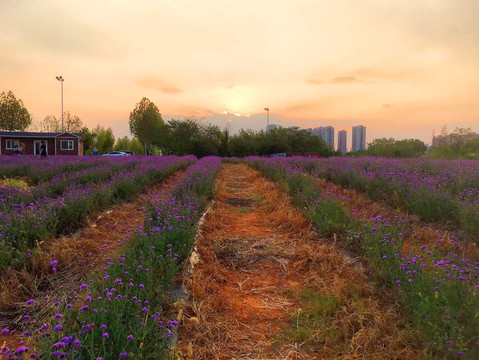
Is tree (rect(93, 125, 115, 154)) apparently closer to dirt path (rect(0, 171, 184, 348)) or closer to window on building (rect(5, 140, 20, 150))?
window on building (rect(5, 140, 20, 150))

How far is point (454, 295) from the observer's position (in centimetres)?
203

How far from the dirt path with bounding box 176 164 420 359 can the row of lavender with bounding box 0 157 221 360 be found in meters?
0.29

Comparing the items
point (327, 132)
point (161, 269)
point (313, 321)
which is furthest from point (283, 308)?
point (327, 132)

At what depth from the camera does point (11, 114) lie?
5875cm

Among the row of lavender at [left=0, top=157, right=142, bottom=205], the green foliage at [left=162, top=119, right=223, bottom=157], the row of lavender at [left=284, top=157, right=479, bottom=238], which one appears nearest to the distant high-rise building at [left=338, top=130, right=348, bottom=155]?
the green foliage at [left=162, top=119, right=223, bottom=157]

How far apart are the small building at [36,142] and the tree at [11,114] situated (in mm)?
24219

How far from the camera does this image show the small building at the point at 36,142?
39531mm

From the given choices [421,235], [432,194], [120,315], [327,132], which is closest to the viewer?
[120,315]

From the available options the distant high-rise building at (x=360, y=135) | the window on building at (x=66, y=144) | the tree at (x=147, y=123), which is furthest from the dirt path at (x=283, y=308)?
the distant high-rise building at (x=360, y=135)

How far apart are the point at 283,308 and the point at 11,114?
74.3 meters

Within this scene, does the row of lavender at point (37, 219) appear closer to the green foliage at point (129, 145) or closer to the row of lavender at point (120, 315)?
the row of lavender at point (120, 315)

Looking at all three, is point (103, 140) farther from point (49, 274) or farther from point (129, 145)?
point (49, 274)

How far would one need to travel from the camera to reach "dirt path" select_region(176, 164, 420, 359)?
2129 millimetres

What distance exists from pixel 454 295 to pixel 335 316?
90 cm
